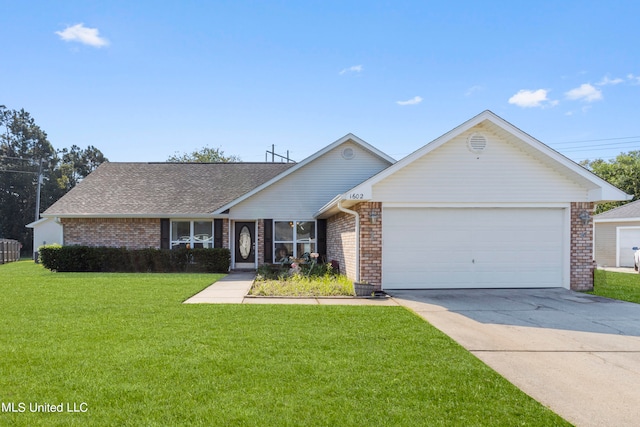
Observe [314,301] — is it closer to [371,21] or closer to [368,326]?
[368,326]

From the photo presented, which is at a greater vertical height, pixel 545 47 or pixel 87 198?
pixel 545 47

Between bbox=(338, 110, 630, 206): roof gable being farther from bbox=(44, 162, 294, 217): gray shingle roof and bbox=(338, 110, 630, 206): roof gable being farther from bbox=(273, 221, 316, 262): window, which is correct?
bbox=(44, 162, 294, 217): gray shingle roof

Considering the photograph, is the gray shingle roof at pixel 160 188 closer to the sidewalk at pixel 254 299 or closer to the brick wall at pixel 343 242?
the brick wall at pixel 343 242

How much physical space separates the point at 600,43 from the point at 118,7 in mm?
15629

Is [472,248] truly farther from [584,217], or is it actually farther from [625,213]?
[625,213]

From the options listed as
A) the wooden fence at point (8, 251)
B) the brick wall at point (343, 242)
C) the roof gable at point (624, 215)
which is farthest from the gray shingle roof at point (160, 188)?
the roof gable at point (624, 215)

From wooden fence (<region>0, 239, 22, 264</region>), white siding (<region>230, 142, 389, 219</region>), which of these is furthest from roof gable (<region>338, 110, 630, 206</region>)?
wooden fence (<region>0, 239, 22, 264</region>)

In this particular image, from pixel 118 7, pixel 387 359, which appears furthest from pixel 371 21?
pixel 387 359

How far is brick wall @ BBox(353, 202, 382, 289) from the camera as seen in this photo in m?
11.1

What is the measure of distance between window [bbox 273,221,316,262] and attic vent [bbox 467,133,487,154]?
7.96 m

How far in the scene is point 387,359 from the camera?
5.20m

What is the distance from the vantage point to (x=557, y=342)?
20.5 ft

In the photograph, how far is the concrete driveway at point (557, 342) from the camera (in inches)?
164

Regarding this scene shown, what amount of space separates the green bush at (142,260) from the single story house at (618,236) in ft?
59.3
